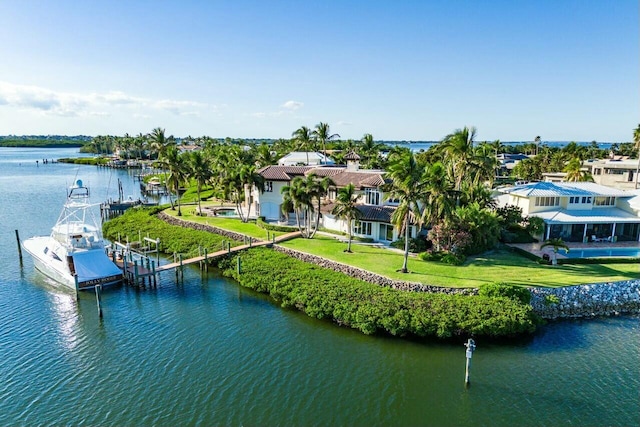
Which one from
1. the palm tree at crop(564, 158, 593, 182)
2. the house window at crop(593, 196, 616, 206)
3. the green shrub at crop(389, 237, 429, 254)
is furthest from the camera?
the palm tree at crop(564, 158, 593, 182)

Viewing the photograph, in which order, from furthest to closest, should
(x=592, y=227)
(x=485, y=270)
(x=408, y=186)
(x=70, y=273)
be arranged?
(x=592, y=227)
(x=70, y=273)
(x=485, y=270)
(x=408, y=186)

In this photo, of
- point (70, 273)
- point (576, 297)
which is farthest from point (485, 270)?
point (70, 273)

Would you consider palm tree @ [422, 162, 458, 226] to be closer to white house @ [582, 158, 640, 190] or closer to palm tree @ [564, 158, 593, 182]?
palm tree @ [564, 158, 593, 182]

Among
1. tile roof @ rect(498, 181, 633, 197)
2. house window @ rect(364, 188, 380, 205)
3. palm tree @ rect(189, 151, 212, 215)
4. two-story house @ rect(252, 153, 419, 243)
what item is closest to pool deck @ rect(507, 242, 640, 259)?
tile roof @ rect(498, 181, 633, 197)

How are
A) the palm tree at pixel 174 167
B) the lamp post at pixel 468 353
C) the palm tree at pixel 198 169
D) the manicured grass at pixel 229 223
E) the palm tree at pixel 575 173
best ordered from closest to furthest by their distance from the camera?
1. the lamp post at pixel 468 353
2. the manicured grass at pixel 229 223
3. the palm tree at pixel 174 167
4. the palm tree at pixel 198 169
5. the palm tree at pixel 575 173

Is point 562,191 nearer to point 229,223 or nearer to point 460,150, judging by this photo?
point 460,150

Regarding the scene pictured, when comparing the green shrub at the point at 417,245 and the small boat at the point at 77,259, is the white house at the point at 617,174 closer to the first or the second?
the green shrub at the point at 417,245

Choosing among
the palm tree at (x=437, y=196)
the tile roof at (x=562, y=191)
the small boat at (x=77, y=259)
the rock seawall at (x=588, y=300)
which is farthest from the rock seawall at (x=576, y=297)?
the small boat at (x=77, y=259)
